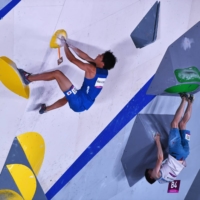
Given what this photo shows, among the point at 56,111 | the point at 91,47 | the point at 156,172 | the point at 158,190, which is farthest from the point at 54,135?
the point at 158,190

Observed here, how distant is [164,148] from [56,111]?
110 centimetres

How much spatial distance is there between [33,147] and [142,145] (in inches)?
38.6

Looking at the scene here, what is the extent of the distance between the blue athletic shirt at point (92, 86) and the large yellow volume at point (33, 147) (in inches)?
16.1

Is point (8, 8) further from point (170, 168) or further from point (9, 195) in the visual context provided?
point (170, 168)

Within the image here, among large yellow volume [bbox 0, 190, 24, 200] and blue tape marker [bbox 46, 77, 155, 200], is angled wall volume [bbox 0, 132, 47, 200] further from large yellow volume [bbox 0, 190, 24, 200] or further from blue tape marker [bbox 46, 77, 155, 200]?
blue tape marker [bbox 46, 77, 155, 200]

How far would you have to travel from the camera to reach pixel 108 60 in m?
2.20

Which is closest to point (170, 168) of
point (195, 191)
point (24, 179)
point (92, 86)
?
point (195, 191)

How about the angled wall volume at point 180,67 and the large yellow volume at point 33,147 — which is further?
the angled wall volume at point 180,67

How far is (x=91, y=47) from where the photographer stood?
2.29 metres

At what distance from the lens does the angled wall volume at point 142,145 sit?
2770 millimetres

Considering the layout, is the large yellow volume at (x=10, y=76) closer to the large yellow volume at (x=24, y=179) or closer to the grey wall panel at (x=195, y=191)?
the large yellow volume at (x=24, y=179)

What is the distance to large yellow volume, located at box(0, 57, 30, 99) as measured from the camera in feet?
6.51

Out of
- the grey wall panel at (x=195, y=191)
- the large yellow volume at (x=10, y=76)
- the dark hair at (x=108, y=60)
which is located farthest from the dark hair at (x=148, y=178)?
the large yellow volume at (x=10, y=76)

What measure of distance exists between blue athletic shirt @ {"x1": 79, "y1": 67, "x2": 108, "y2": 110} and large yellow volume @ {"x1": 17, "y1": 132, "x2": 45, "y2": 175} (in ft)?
1.34
